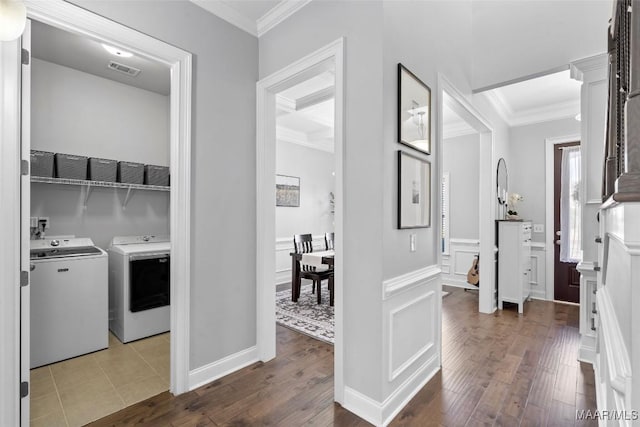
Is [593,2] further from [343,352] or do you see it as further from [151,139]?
[151,139]

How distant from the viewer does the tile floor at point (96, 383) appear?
195 centimetres

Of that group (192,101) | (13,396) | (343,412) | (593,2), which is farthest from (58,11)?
(593,2)

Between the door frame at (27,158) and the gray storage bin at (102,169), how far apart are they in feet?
5.37

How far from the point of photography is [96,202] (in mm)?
3391

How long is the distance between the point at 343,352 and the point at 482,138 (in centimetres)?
338

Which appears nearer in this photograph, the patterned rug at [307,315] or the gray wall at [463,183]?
the patterned rug at [307,315]

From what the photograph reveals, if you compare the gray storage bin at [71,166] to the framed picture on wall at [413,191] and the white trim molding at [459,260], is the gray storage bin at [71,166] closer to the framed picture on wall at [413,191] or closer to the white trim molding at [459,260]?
the framed picture on wall at [413,191]

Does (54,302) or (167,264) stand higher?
(167,264)

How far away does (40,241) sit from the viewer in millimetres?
2926

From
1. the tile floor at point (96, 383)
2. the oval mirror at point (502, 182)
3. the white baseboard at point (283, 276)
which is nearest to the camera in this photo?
the tile floor at point (96, 383)

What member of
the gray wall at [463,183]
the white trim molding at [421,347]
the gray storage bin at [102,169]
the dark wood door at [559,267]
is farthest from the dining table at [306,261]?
the dark wood door at [559,267]

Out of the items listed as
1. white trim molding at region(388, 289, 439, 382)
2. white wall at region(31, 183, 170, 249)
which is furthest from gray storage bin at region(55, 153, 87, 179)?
white trim molding at region(388, 289, 439, 382)

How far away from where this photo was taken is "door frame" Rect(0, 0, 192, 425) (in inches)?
61.0

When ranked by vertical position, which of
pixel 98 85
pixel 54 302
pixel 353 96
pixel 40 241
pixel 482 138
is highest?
pixel 98 85
